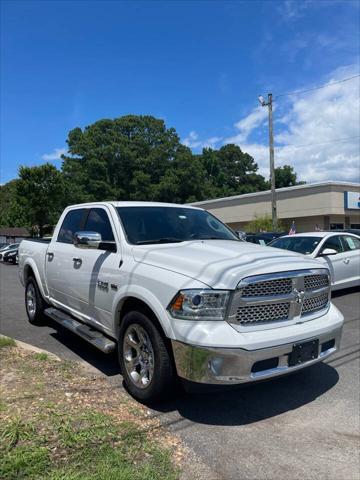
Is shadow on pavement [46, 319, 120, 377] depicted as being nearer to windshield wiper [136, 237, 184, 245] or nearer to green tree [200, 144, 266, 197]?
windshield wiper [136, 237, 184, 245]

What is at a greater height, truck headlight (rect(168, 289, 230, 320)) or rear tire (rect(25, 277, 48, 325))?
truck headlight (rect(168, 289, 230, 320))

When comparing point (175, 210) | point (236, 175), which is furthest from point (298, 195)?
point (236, 175)

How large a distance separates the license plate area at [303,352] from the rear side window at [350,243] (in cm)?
692

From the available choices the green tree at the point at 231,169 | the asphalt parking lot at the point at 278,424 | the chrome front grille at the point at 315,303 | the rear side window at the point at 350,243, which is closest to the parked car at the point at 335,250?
the rear side window at the point at 350,243

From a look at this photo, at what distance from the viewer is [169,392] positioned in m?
3.92

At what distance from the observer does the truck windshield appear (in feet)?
15.8

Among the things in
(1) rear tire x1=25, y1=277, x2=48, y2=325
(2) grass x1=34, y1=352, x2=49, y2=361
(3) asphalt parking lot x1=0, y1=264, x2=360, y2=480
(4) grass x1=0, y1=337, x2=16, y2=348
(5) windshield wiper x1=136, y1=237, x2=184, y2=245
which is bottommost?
(3) asphalt parking lot x1=0, y1=264, x2=360, y2=480

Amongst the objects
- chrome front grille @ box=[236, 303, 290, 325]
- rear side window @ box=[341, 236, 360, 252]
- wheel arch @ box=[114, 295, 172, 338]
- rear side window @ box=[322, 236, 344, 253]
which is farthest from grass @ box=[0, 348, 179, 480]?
rear side window @ box=[341, 236, 360, 252]

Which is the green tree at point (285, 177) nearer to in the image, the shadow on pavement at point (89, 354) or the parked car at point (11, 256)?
the parked car at point (11, 256)

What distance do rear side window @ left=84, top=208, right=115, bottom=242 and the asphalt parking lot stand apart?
1502mm

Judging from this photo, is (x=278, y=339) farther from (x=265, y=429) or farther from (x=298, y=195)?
(x=298, y=195)

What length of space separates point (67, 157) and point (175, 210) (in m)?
59.4

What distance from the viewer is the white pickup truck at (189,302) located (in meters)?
3.54

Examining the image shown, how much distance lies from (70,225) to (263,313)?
3385 millimetres
